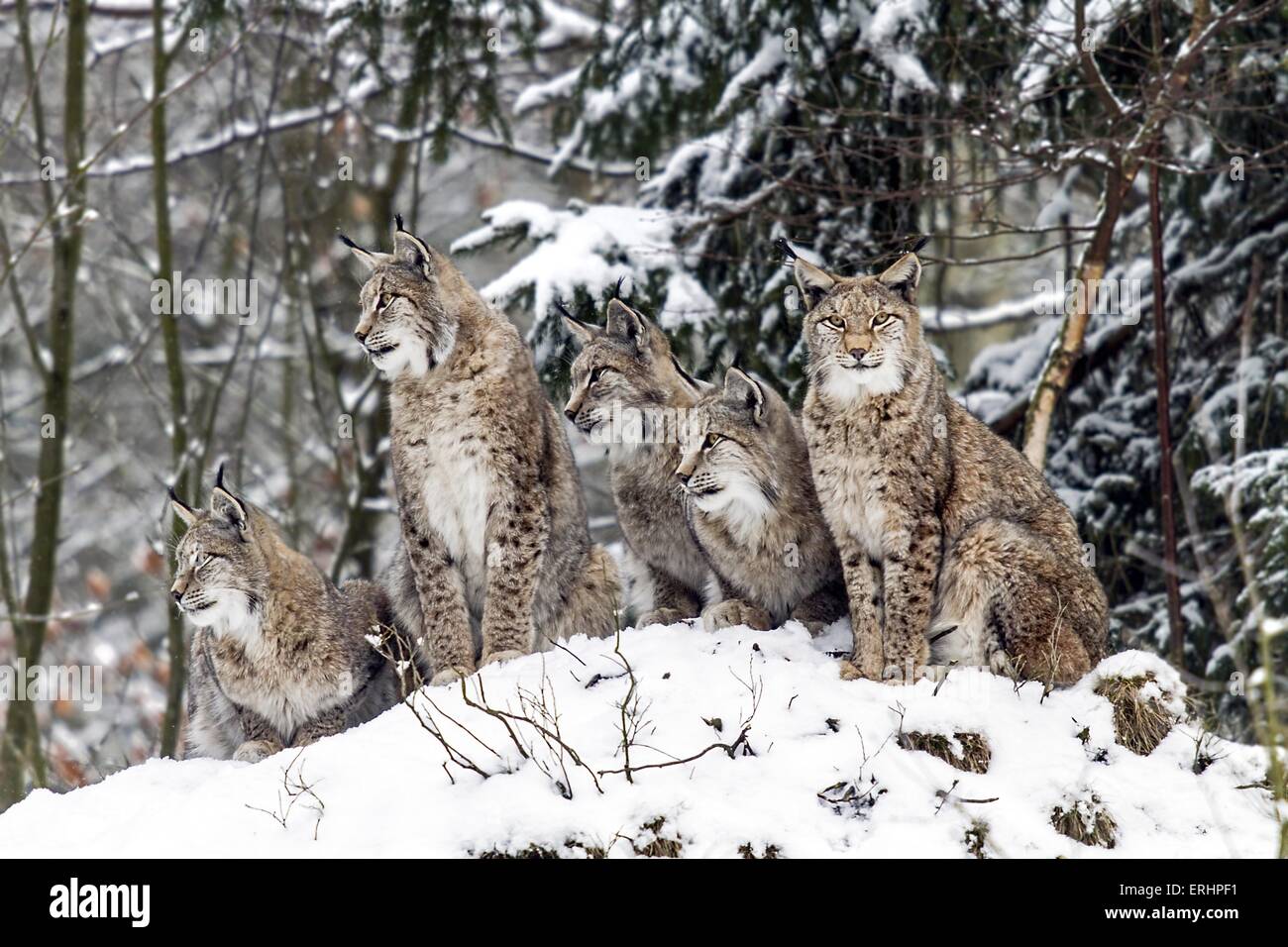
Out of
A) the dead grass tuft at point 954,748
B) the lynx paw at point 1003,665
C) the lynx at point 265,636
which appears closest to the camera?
the dead grass tuft at point 954,748

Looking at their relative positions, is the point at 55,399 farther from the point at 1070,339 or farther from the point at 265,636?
the point at 1070,339

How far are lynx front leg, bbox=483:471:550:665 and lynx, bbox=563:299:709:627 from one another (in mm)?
576

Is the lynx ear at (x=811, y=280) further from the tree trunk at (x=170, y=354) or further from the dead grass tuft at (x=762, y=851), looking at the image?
the tree trunk at (x=170, y=354)

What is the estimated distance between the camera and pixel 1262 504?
28.1 feet

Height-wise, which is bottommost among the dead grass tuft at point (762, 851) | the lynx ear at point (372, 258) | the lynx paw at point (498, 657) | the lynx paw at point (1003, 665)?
the dead grass tuft at point (762, 851)

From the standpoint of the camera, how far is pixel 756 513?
704cm

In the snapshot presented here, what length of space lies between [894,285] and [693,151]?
3326 millimetres

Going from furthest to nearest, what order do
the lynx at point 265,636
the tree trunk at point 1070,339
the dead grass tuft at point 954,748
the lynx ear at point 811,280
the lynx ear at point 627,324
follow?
the tree trunk at point 1070,339 < the lynx ear at point 627,324 < the lynx at point 265,636 < the lynx ear at point 811,280 < the dead grass tuft at point 954,748

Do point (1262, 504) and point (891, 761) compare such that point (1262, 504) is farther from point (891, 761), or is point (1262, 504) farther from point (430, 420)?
point (430, 420)

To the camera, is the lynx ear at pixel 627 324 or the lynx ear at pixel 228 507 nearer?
the lynx ear at pixel 228 507

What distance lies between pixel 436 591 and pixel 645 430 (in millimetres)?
1364

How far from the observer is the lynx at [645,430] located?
7559mm

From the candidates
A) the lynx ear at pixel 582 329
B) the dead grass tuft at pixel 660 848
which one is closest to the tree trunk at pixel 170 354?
the lynx ear at pixel 582 329

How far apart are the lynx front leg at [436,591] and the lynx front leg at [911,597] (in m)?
2.08
